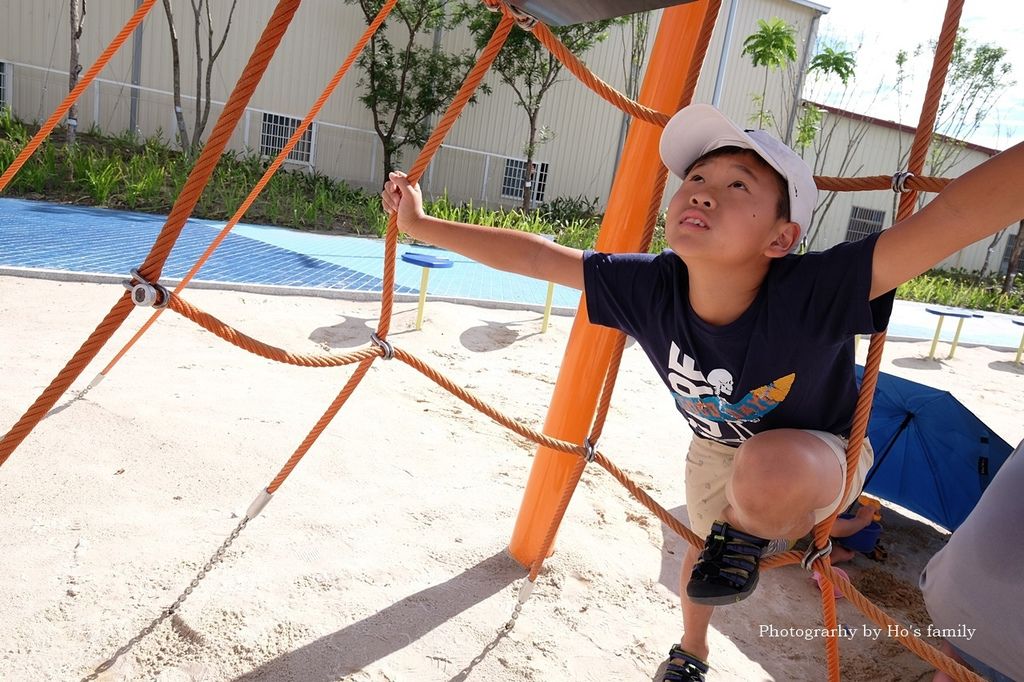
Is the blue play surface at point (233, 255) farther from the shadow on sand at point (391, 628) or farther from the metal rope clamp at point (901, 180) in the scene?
the metal rope clamp at point (901, 180)

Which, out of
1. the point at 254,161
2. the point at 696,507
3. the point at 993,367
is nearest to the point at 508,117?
the point at 254,161

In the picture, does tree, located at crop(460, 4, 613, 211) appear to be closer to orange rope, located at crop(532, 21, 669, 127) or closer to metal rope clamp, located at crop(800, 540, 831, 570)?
orange rope, located at crop(532, 21, 669, 127)

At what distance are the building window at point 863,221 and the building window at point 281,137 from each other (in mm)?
10465

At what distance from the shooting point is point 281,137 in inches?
453

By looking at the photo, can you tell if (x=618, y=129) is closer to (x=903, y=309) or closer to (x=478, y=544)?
(x=903, y=309)

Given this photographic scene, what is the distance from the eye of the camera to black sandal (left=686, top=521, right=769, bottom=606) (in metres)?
1.44

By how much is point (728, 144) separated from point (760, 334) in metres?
0.38

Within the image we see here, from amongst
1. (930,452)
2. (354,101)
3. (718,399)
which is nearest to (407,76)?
(354,101)

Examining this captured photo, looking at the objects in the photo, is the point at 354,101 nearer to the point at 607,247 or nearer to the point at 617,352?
the point at 607,247

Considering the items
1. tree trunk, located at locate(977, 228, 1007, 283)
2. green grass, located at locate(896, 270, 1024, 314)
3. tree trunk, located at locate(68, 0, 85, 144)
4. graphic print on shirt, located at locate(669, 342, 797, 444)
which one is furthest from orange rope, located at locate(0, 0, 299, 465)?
tree trunk, located at locate(977, 228, 1007, 283)

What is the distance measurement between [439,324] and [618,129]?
9.52 m

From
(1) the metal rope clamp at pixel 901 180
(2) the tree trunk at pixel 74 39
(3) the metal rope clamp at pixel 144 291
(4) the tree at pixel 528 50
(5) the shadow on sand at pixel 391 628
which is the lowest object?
(5) the shadow on sand at pixel 391 628

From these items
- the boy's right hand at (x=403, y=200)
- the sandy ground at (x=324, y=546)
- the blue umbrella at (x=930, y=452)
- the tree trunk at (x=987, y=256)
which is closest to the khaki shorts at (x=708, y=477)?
the sandy ground at (x=324, y=546)

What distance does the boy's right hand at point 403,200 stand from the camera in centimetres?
169
